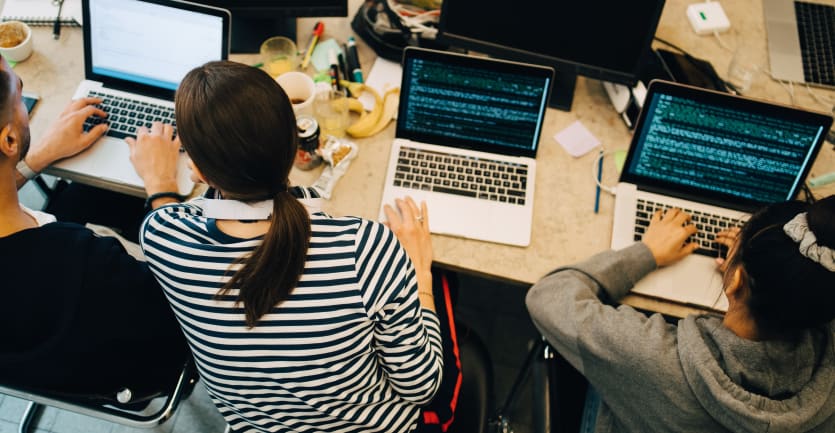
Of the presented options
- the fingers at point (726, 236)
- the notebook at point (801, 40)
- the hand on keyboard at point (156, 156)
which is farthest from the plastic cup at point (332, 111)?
the notebook at point (801, 40)

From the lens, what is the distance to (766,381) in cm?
105

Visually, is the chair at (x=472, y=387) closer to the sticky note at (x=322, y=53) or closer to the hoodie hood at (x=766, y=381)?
the hoodie hood at (x=766, y=381)

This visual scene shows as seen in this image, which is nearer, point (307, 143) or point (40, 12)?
point (307, 143)

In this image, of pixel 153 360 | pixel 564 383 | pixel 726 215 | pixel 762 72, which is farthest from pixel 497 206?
pixel 762 72

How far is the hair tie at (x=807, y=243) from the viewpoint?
0.95m

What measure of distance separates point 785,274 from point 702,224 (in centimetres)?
52

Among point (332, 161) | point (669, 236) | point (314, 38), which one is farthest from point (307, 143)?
point (669, 236)

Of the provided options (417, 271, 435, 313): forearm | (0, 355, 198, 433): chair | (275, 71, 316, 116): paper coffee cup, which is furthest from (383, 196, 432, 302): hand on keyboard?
(0, 355, 198, 433): chair

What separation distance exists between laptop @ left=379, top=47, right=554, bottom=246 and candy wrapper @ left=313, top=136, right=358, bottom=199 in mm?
112

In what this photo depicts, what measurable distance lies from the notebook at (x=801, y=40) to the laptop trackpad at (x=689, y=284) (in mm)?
776

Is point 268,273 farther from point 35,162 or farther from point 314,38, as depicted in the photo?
point 314,38

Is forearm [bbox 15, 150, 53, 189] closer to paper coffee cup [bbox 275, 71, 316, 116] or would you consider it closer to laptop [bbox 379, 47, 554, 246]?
paper coffee cup [bbox 275, 71, 316, 116]

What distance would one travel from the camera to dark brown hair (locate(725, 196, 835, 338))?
3.19 ft

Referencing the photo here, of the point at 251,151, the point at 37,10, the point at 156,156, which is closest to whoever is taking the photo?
the point at 251,151
